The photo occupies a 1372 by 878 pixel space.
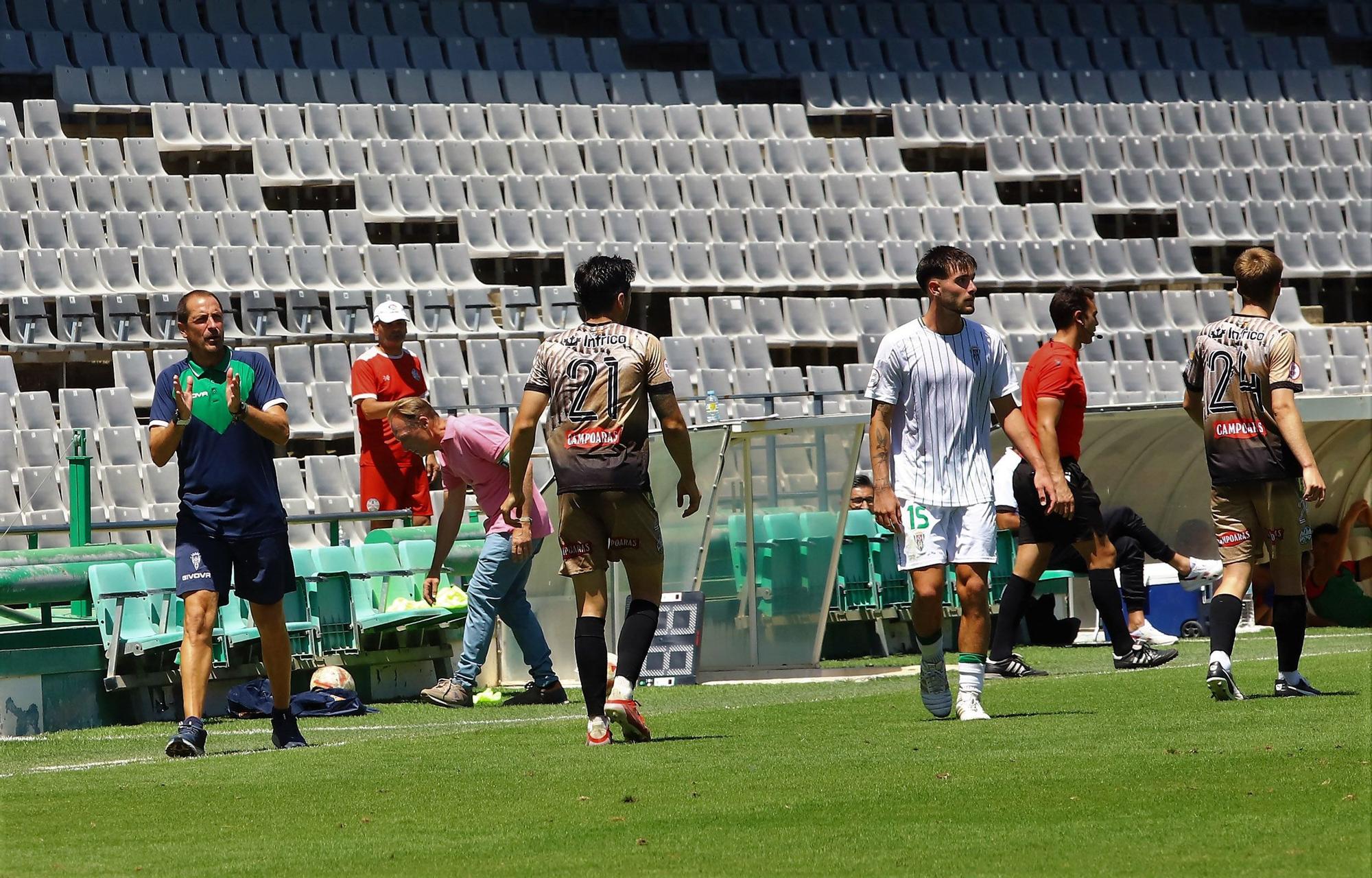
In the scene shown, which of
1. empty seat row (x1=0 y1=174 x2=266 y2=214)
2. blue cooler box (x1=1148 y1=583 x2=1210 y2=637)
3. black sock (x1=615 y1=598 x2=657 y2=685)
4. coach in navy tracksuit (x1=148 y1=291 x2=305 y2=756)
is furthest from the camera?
empty seat row (x1=0 y1=174 x2=266 y2=214)

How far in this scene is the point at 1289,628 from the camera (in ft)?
24.2

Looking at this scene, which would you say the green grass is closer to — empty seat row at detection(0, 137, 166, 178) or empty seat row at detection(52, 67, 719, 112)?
empty seat row at detection(0, 137, 166, 178)

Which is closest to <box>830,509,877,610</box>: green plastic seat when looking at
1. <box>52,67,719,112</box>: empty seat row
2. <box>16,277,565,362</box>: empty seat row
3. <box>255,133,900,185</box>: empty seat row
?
<box>16,277,565,362</box>: empty seat row

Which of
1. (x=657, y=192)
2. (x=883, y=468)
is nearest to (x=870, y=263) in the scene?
(x=657, y=192)

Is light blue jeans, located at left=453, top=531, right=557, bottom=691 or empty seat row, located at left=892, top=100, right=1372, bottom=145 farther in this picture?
empty seat row, located at left=892, top=100, right=1372, bottom=145

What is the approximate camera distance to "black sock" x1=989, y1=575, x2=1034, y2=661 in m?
9.03

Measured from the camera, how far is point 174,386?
6840mm

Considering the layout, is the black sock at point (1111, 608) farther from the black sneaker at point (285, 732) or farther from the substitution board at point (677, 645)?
the black sneaker at point (285, 732)

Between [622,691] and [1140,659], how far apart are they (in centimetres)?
408

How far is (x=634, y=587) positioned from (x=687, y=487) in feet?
1.38

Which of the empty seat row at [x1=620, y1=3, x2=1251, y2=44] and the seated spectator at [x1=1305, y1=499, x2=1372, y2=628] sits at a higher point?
the empty seat row at [x1=620, y1=3, x2=1251, y2=44]

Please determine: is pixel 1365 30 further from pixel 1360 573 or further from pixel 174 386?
pixel 174 386

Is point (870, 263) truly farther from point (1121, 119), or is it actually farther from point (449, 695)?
point (449, 695)

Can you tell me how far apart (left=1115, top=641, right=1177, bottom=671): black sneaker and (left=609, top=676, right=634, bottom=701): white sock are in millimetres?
3881
